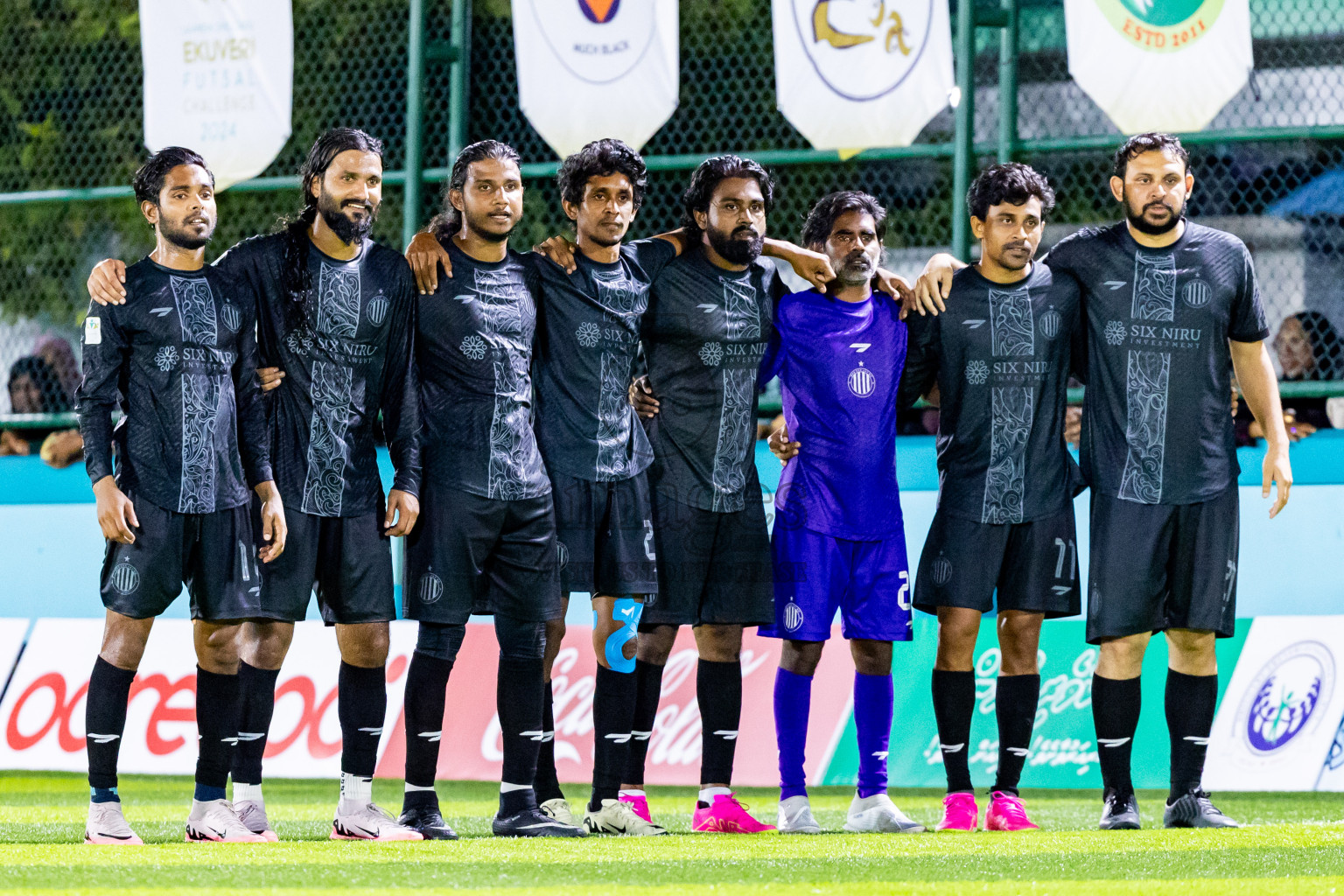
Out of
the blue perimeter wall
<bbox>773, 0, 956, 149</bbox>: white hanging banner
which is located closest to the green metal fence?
<bbox>773, 0, 956, 149</bbox>: white hanging banner

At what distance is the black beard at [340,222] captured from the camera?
562 centimetres

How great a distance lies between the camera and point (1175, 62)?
8.46m

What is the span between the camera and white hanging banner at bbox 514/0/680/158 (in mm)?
9141

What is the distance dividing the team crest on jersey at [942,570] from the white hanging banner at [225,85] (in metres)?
5.27

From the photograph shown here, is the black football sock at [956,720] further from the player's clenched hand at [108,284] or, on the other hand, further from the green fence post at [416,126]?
the green fence post at [416,126]

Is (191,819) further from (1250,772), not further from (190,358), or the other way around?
(1250,772)

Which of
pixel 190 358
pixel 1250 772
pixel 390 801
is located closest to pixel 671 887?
pixel 190 358

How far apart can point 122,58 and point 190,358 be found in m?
6.90

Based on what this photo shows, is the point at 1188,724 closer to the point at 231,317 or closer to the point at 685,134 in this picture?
the point at 231,317

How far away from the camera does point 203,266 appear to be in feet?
18.2

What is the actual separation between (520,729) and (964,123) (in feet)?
15.4

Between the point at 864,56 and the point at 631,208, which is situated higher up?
the point at 864,56

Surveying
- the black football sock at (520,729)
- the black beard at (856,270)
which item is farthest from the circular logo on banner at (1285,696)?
the black football sock at (520,729)

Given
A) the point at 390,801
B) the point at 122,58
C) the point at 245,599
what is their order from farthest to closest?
1. the point at 122,58
2. the point at 390,801
3. the point at 245,599
